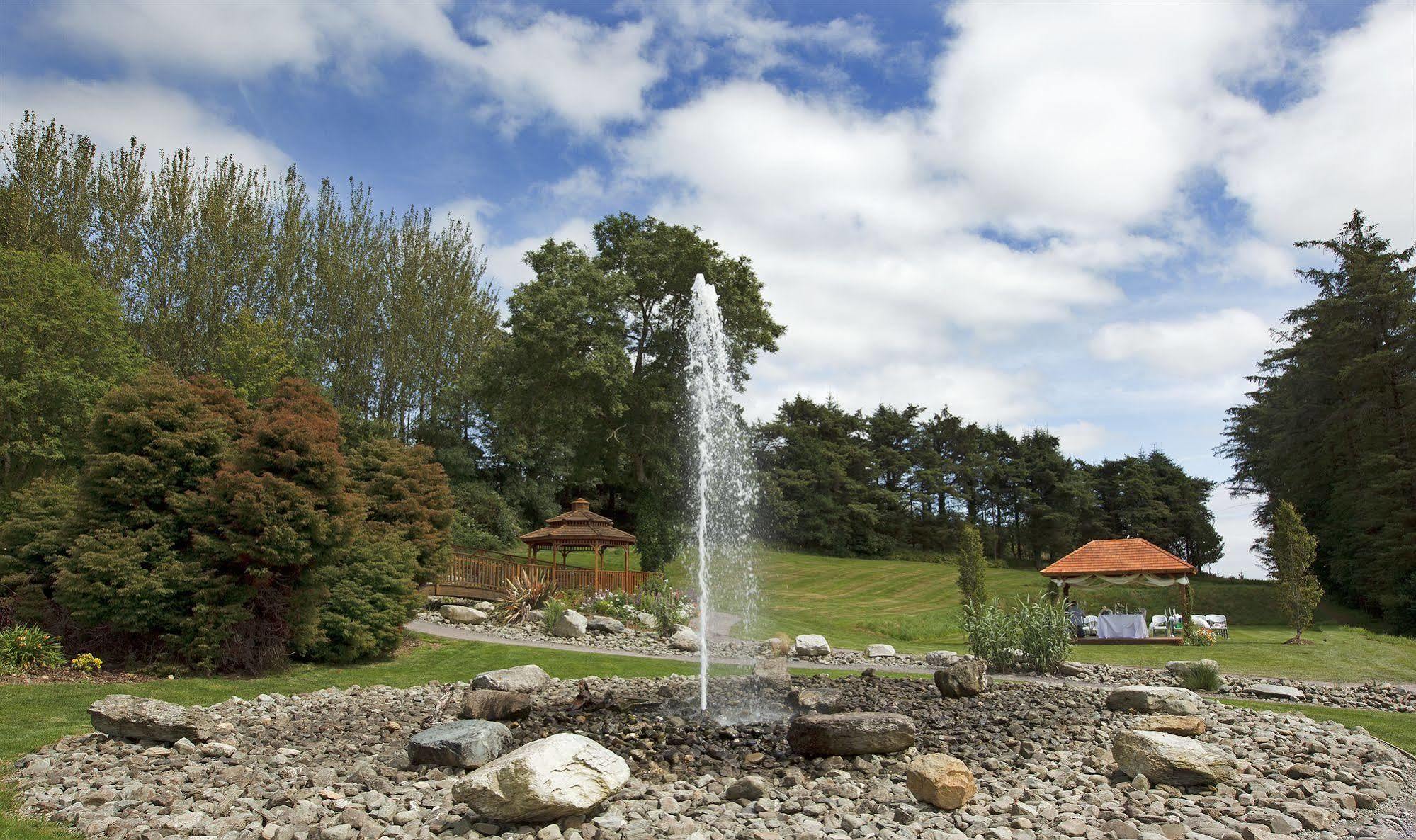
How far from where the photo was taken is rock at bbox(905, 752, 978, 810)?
17.6 ft

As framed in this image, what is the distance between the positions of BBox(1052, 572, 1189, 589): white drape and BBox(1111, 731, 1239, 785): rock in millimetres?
14932

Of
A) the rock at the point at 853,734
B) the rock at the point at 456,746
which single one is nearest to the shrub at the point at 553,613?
the rock at the point at 456,746

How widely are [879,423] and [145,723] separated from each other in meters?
48.3

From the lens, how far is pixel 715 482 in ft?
73.5

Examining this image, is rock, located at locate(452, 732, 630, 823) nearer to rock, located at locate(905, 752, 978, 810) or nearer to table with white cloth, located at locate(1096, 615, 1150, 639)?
rock, located at locate(905, 752, 978, 810)

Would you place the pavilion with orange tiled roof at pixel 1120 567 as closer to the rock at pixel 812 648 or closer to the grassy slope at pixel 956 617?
the grassy slope at pixel 956 617

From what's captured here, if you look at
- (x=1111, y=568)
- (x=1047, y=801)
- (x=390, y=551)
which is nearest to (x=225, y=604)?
(x=390, y=551)

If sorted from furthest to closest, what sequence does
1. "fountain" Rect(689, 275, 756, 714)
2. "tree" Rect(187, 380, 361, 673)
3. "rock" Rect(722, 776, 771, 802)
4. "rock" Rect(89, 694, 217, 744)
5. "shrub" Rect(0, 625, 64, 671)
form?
"fountain" Rect(689, 275, 756, 714), "tree" Rect(187, 380, 361, 673), "shrub" Rect(0, 625, 64, 671), "rock" Rect(89, 694, 217, 744), "rock" Rect(722, 776, 771, 802)

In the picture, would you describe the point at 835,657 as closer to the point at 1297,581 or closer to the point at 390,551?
the point at 390,551

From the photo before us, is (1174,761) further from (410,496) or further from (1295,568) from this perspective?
(1295,568)

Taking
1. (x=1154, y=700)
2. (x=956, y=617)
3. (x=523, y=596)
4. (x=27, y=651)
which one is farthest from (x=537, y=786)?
(x=956, y=617)

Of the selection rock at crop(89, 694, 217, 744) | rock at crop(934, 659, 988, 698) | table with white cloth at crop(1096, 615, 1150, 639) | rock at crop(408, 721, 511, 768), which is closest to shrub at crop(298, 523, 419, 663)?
rock at crop(89, 694, 217, 744)

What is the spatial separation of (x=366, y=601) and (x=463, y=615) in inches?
211

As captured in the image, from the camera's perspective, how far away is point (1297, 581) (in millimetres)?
17000
